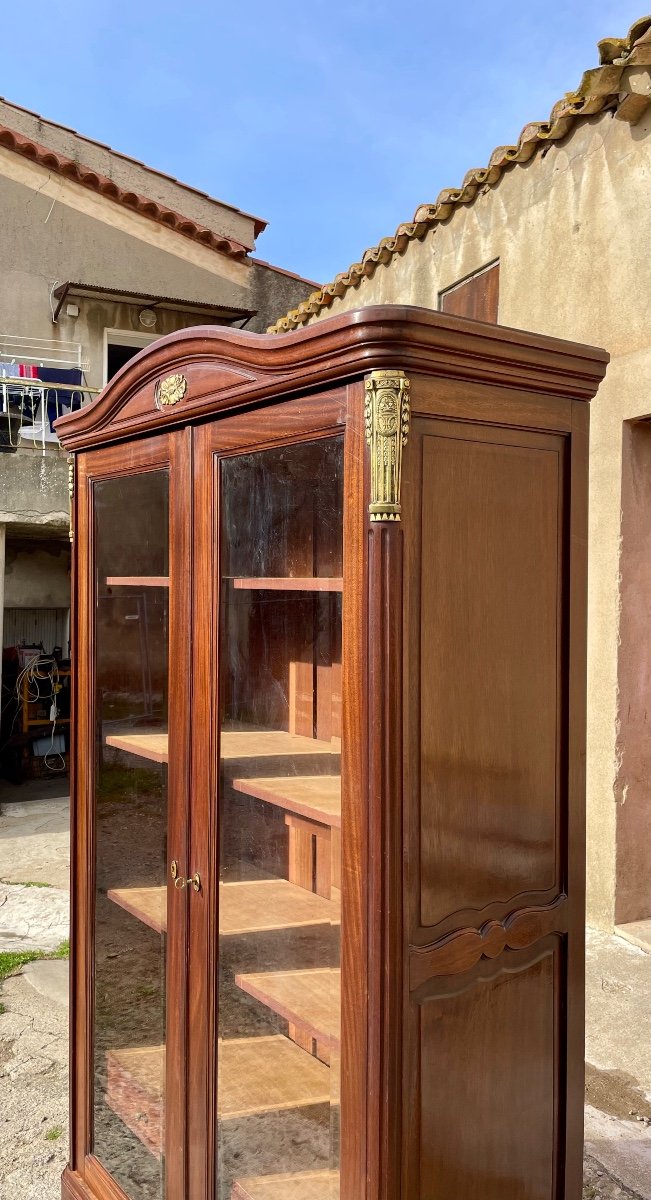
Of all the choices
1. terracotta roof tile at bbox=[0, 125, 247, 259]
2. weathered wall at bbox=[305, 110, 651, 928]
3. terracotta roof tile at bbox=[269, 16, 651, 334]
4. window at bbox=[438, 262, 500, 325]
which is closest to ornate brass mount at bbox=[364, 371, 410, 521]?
weathered wall at bbox=[305, 110, 651, 928]

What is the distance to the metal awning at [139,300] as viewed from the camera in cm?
690

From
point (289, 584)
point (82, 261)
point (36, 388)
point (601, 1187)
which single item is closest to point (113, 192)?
point (82, 261)

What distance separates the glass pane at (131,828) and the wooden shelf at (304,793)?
0.24 m

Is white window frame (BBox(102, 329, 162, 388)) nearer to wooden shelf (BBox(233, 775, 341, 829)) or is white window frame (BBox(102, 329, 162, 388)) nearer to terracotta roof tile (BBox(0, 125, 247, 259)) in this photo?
terracotta roof tile (BBox(0, 125, 247, 259))

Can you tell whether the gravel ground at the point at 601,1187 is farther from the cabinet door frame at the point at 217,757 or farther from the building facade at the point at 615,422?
the building facade at the point at 615,422

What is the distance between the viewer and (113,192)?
7395mm

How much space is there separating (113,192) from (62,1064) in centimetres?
702

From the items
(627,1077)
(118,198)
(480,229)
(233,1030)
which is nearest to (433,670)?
(233,1030)

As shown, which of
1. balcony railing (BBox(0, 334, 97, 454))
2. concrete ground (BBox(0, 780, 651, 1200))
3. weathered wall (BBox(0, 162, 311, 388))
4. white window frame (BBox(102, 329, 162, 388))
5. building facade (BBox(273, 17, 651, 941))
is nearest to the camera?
concrete ground (BBox(0, 780, 651, 1200))

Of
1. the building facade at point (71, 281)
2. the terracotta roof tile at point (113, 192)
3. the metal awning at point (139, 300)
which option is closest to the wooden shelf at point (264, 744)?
the building facade at point (71, 281)

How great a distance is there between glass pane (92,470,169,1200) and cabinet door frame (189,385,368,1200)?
5.3 inches

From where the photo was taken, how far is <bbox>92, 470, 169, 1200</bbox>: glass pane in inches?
62.9

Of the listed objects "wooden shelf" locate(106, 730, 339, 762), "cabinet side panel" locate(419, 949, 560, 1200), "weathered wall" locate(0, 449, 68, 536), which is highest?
"weathered wall" locate(0, 449, 68, 536)

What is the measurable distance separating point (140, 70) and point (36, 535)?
3368mm
